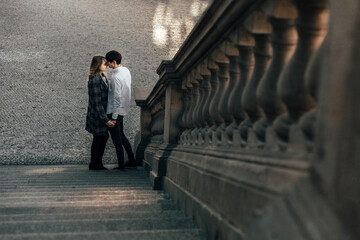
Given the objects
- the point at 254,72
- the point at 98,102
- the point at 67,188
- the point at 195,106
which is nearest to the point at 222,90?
the point at 254,72

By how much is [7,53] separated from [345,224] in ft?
39.4

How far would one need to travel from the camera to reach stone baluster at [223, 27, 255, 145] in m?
2.24

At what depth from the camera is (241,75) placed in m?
2.32

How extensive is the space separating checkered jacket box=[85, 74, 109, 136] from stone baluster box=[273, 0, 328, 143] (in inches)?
196

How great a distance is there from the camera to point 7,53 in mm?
12047

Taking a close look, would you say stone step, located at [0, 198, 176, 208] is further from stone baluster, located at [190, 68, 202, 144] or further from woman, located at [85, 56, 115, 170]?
woman, located at [85, 56, 115, 170]

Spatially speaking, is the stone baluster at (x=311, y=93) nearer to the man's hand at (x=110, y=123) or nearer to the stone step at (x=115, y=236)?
the stone step at (x=115, y=236)

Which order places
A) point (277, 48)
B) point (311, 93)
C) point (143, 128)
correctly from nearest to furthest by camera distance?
point (311, 93)
point (277, 48)
point (143, 128)

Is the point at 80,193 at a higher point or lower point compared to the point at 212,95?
lower

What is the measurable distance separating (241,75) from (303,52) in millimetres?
796

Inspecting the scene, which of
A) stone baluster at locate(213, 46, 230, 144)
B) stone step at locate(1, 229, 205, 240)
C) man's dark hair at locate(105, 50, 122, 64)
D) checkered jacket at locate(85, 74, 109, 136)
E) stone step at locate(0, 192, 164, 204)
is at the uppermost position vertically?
man's dark hair at locate(105, 50, 122, 64)

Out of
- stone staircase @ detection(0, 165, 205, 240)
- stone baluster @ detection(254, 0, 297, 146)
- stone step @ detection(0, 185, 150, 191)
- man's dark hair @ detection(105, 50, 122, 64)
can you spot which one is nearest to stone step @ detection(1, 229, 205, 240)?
stone staircase @ detection(0, 165, 205, 240)

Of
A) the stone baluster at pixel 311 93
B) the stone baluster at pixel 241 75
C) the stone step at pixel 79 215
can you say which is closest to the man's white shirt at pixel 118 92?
the stone step at pixel 79 215

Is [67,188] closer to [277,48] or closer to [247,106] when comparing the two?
[247,106]
